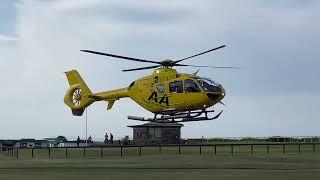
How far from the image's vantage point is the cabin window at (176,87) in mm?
40906

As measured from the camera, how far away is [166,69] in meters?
43.2

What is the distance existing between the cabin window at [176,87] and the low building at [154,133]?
3186cm

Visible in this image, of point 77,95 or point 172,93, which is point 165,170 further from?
point 77,95

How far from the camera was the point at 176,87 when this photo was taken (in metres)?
41.1

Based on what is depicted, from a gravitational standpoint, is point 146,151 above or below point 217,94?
below

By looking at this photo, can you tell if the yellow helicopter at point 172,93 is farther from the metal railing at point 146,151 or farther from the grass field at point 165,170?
the grass field at point 165,170

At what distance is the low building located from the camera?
7388 cm

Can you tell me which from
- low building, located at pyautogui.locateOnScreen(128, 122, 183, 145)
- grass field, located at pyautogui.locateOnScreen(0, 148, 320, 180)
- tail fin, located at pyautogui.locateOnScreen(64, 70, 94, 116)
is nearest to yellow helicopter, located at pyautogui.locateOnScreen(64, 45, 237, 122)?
tail fin, located at pyautogui.locateOnScreen(64, 70, 94, 116)

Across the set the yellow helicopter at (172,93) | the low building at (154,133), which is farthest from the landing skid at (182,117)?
the low building at (154,133)

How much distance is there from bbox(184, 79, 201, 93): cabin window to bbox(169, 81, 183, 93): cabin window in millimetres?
405

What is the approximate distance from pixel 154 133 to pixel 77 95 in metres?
23.8

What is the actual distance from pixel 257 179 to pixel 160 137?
54927 millimetres

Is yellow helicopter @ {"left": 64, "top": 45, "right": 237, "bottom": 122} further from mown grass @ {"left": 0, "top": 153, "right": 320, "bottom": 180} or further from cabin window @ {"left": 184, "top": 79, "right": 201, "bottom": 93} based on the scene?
mown grass @ {"left": 0, "top": 153, "right": 320, "bottom": 180}

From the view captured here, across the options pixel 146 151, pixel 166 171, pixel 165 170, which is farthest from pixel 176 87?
pixel 166 171
